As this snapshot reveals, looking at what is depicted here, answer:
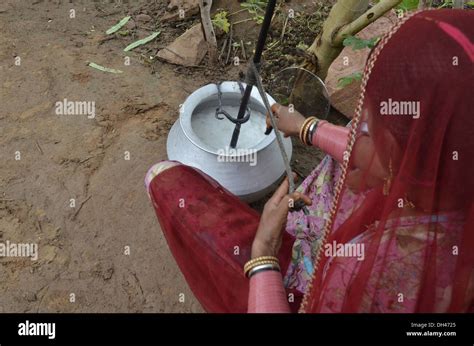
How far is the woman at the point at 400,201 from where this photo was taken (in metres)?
1.10

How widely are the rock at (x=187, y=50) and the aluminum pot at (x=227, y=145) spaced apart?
82 cm

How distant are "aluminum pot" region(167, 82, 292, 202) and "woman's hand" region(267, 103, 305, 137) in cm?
10

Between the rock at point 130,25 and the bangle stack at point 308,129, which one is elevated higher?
the bangle stack at point 308,129

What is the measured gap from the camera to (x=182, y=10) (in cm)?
323

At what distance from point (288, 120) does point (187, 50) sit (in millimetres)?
1265

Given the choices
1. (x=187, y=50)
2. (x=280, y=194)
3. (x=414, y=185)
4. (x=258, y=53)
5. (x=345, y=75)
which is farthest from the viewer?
(x=187, y=50)

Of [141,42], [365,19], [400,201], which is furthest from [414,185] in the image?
[141,42]

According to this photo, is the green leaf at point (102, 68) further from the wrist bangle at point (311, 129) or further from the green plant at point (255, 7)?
the wrist bangle at point (311, 129)

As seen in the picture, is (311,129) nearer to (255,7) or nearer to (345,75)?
(345,75)

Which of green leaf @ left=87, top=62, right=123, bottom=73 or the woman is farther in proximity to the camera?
green leaf @ left=87, top=62, right=123, bottom=73

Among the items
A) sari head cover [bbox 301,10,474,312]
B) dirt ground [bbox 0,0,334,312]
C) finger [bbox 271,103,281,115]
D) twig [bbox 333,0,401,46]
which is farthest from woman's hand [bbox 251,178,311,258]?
twig [bbox 333,0,401,46]

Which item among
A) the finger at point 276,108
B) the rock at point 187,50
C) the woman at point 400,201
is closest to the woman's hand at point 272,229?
the woman at point 400,201

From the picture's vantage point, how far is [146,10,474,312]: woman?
1.10 metres

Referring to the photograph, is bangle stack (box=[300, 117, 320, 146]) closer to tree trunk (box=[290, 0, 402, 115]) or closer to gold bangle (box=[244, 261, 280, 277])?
gold bangle (box=[244, 261, 280, 277])
